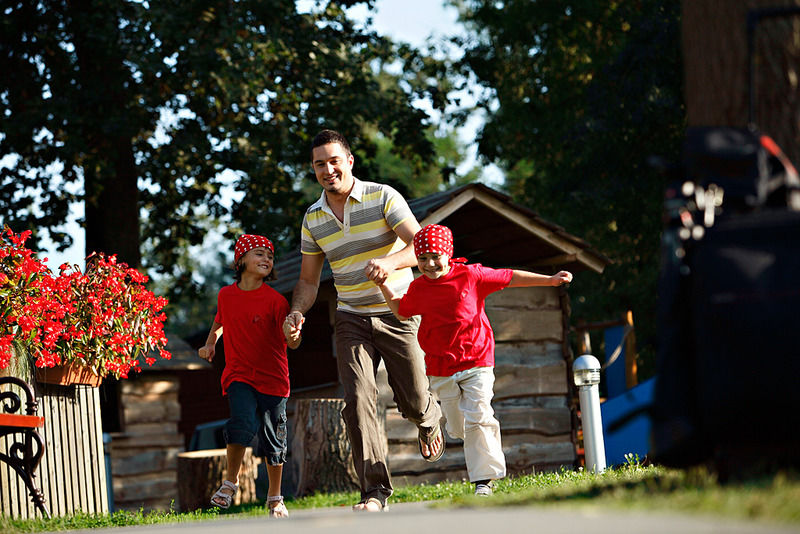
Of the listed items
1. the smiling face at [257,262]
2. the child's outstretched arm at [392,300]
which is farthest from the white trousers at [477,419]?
the smiling face at [257,262]

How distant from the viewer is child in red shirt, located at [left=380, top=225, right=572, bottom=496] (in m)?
6.67

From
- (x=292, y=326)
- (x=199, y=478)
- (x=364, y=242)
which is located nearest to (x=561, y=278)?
(x=364, y=242)

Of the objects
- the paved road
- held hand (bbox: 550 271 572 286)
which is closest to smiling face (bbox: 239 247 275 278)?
held hand (bbox: 550 271 572 286)

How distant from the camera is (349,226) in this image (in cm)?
688

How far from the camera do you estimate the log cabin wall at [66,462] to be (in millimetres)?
7566

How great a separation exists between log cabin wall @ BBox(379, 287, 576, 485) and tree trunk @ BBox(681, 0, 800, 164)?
26.6ft

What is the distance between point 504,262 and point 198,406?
14.6 m

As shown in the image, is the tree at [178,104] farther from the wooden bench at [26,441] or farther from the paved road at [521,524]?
the paved road at [521,524]

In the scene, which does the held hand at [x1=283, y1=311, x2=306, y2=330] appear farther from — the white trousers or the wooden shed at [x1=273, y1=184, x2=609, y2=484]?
the wooden shed at [x1=273, y1=184, x2=609, y2=484]

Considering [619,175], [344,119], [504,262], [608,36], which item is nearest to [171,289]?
[344,119]

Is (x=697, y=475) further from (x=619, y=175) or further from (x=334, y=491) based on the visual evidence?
(x=619, y=175)

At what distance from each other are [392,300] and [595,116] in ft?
51.7

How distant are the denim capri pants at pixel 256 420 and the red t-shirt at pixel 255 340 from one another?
0.06 m

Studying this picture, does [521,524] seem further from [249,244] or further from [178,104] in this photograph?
[178,104]
